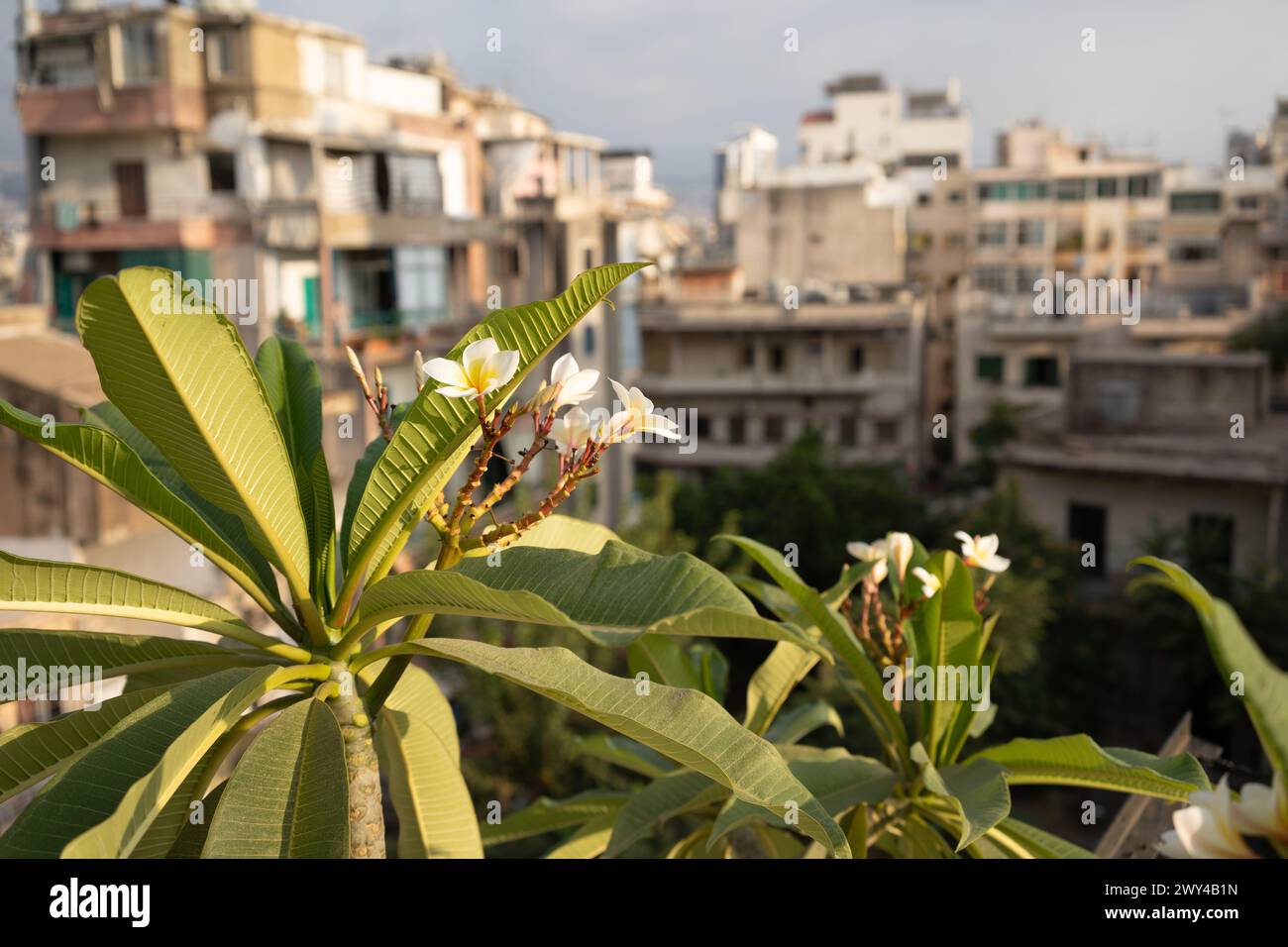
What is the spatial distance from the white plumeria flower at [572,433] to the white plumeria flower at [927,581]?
0.97m

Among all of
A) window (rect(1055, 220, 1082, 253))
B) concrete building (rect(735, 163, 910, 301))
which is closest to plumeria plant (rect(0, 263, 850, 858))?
concrete building (rect(735, 163, 910, 301))

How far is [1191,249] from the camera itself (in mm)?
35844

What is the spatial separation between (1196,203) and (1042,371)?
12383 mm

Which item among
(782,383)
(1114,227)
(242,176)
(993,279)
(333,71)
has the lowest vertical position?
(782,383)

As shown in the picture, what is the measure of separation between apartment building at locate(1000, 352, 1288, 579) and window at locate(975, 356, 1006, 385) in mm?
10753

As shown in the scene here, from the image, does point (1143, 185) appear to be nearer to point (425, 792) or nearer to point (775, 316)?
point (775, 316)

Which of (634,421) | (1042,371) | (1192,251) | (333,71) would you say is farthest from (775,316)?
(634,421)

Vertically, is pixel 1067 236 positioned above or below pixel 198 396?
above

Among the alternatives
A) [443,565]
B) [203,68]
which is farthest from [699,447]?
[443,565]

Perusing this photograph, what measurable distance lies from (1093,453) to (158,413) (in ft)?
51.6

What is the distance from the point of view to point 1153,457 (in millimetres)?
15812

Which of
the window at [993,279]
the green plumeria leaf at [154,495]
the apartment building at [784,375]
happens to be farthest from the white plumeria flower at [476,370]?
the window at [993,279]
